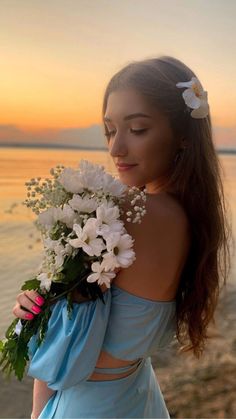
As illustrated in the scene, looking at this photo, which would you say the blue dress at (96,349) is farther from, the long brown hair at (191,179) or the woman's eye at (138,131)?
the woman's eye at (138,131)

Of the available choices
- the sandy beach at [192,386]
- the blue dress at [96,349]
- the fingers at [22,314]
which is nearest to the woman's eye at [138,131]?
the blue dress at [96,349]

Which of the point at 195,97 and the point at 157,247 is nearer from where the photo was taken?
the point at 157,247

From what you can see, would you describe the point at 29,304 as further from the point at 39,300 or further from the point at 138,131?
the point at 138,131

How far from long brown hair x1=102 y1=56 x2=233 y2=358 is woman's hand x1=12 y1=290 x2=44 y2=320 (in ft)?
1.23

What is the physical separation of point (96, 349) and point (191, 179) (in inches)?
18.4

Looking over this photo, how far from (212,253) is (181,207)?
7.5 inches

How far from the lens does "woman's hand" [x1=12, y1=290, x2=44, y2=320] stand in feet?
3.47

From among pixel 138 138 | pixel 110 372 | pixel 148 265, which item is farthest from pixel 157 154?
pixel 110 372

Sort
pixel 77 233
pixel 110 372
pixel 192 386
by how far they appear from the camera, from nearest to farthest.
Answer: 1. pixel 77 233
2. pixel 110 372
3. pixel 192 386

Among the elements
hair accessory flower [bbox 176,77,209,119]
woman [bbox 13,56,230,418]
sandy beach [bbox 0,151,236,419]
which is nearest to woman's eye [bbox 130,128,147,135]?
woman [bbox 13,56,230,418]

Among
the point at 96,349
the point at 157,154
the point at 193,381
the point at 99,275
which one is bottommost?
the point at 193,381

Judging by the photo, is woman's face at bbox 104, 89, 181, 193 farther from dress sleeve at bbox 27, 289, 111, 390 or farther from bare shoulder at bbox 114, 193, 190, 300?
dress sleeve at bbox 27, 289, 111, 390

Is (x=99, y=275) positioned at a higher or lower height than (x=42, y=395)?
higher

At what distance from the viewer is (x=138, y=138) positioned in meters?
1.21
